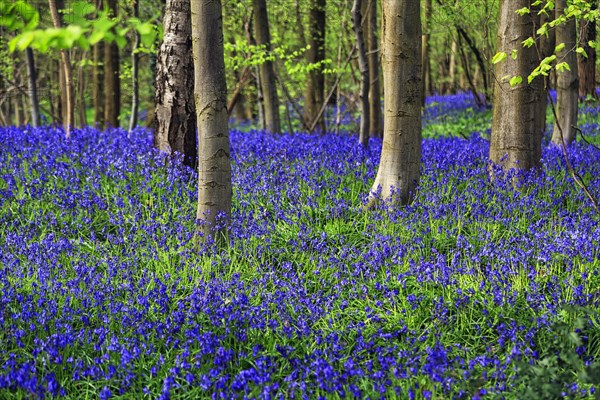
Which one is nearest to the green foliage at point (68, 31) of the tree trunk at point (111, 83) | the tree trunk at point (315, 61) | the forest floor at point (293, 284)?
the forest floor at point (293, 284)

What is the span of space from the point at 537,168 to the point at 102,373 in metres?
5.43

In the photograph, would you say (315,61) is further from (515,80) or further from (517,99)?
(515,80)

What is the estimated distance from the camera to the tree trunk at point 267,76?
10.2 metres

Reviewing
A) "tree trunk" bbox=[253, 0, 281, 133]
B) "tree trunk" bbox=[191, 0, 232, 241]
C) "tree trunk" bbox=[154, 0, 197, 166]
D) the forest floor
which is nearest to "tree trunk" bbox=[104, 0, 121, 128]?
"tree trunk" bbox=[253, 0, 281, 133]

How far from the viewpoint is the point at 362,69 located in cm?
864

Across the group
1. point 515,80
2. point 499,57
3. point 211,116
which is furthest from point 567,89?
point 211,116

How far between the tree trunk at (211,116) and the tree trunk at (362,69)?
13.1 ft

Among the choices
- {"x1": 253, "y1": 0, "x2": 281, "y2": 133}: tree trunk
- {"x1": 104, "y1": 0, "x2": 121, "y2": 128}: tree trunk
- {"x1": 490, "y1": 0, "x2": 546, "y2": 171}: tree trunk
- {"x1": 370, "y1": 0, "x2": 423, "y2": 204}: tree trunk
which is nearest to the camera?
{"x1": 370, "y1": 0, "x2": 423, "y2": 204}: tree trunk

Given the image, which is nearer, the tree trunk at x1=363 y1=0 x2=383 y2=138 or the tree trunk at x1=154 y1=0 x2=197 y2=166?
the tree trunk at x1=154 y1=0 x2=197 y2=166

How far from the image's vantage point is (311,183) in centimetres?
643

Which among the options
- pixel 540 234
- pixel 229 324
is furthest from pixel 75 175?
pixel 540 234

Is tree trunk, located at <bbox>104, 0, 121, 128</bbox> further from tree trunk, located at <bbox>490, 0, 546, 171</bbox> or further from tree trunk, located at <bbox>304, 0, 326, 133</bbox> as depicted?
tree trunk, located at <bbox>490, 0, 546, 171</bbox>

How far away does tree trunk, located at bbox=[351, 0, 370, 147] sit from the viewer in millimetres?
8539

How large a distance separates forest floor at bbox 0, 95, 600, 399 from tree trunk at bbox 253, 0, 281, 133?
10.8 feet
